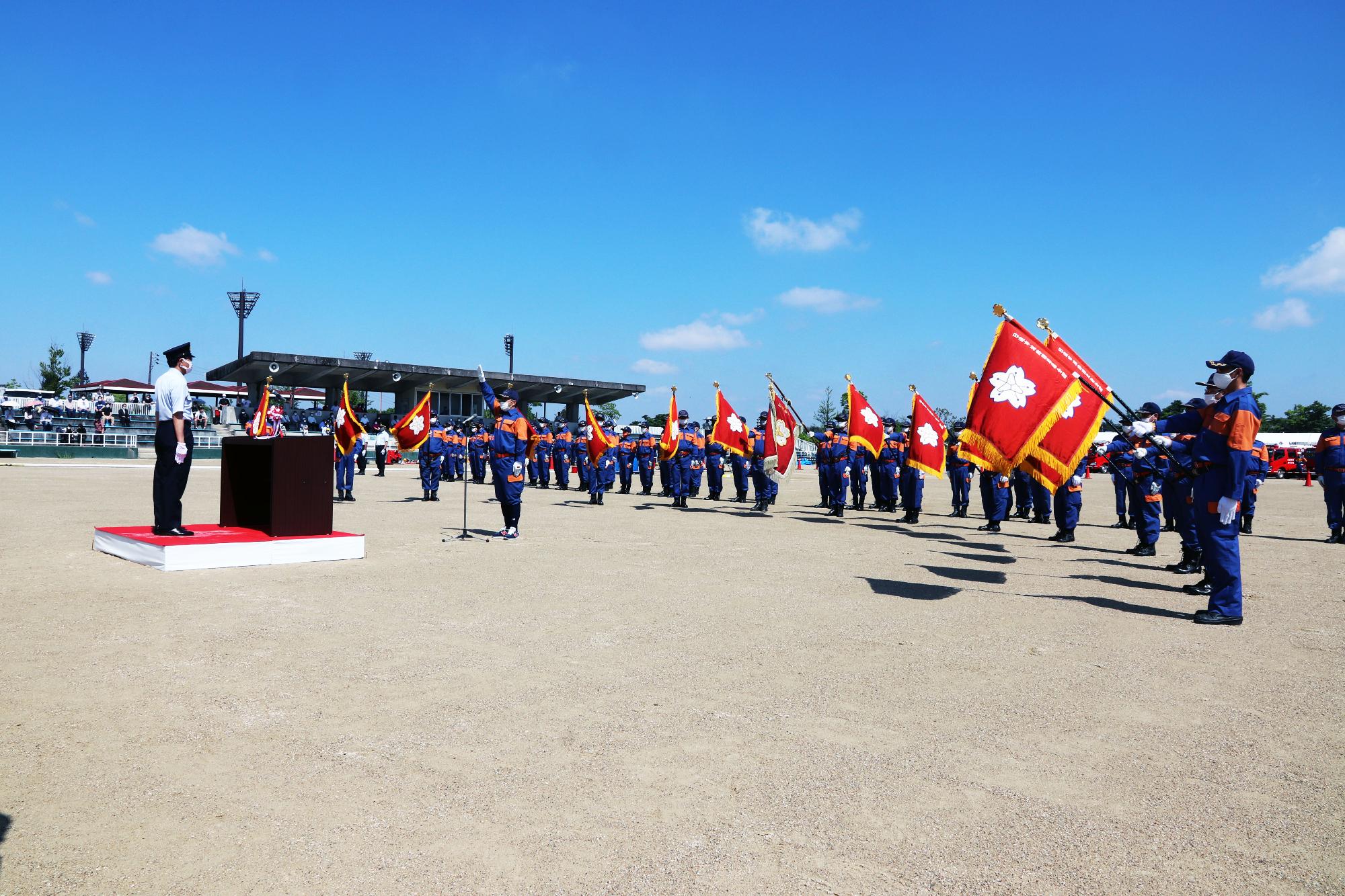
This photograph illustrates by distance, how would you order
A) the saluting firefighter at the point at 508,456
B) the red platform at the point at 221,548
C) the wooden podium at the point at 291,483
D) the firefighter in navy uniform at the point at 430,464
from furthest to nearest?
the firefighter in navy uniform at the point at 430,464
the saluting firefighter at the point at 508,456
the wooden podium at the point at 291,483
the red platform at the point at 221,548

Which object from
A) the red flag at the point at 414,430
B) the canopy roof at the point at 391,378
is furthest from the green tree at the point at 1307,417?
the red flag at the point at 414,430

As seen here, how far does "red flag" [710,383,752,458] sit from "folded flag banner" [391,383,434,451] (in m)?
6.51

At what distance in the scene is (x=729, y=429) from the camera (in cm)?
1927

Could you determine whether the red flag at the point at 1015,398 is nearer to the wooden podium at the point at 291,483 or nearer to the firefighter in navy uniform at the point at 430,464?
the wooden podium at the point at 291,483

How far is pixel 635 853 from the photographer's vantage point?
3061 millimetres

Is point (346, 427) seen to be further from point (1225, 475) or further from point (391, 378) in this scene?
point (391, 378)

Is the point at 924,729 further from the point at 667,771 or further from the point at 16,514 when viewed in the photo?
the point at 16,514

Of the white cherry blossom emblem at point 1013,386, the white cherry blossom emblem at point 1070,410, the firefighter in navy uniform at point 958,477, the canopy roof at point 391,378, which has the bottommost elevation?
the firefighter in navy uniform at point 958,477

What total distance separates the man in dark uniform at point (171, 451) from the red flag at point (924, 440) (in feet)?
39.3

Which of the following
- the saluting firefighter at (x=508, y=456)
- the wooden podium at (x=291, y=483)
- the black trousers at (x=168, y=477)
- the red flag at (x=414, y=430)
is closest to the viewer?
the black trousers at (x=168, y=477)

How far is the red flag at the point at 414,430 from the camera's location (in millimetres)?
18641

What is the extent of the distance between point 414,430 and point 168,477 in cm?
981

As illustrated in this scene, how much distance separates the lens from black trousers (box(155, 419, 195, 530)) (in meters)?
9.04

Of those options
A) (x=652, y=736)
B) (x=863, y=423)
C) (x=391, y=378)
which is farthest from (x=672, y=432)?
(x=391, y=378)
